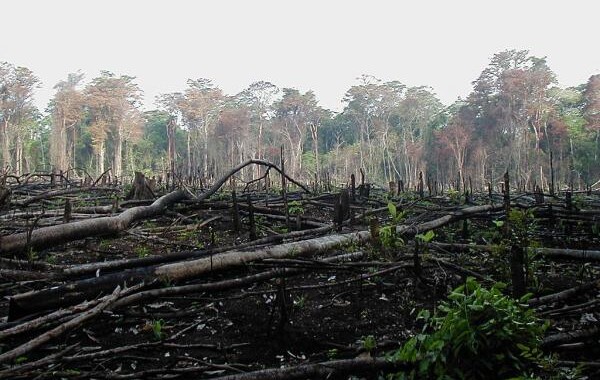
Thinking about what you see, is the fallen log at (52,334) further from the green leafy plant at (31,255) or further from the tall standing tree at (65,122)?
the tall standing tree at (65,122)

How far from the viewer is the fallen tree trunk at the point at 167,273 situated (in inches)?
130

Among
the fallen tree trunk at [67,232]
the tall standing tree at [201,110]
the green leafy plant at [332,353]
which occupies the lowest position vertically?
the green leafy plant at [332,353]

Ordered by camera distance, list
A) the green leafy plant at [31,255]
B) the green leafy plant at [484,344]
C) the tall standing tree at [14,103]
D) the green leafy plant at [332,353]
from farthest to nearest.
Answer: the tall standing tree at [14,103] → the green leafy plant at [31,255] → the green leafy plant at [332,353] → the green leafy plant at [484,344]

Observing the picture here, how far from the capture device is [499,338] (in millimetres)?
2096

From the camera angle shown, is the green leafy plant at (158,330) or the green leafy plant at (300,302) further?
the green leafy plant at (300,302)

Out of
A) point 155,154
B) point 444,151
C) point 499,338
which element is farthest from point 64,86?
point 499,338

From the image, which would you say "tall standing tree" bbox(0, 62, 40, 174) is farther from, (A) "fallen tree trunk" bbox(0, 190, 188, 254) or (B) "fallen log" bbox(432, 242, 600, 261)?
(B) "fallen log" bbox(432, 242, 600, 261)

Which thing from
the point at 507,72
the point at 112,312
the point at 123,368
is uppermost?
the point at 507,72

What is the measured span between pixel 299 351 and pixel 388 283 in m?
1.44

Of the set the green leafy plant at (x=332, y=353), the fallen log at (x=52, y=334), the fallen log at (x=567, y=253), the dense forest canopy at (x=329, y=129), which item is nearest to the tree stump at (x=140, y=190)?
the fallen log at (x=52, y=334)

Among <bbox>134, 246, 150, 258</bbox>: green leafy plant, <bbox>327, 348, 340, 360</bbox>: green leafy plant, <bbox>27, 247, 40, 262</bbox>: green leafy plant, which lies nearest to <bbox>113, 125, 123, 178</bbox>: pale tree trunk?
<bbox>134, 246, 150, 258</bbox>: green leafy plant

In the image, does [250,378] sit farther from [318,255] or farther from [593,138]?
[593,138]

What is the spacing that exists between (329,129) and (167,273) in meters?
54.1

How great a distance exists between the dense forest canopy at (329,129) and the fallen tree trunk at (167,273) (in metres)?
31.4
